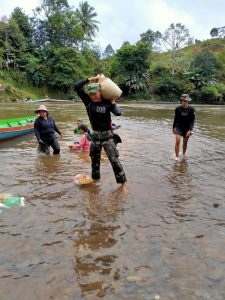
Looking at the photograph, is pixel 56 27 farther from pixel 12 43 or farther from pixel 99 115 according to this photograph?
pixel 99 115

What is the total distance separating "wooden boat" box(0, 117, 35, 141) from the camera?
11756mm

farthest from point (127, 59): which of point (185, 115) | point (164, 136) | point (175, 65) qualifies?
point (185, 115)

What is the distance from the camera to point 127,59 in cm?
5638

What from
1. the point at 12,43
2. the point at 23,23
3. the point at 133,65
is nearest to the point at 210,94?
the point at 133,65

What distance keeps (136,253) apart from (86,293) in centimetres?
93

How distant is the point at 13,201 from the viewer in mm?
5430

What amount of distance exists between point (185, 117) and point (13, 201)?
572cm

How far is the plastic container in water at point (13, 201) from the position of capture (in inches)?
210

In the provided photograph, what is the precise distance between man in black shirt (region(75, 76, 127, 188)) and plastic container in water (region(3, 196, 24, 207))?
1658 millimetres

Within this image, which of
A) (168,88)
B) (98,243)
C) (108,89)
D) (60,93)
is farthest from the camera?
(168,88)

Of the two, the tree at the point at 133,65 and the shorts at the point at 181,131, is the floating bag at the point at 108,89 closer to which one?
the shorts at the point at 181,131

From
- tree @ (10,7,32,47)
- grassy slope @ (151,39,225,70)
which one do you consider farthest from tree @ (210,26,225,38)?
tree @ (10,7,32,47)

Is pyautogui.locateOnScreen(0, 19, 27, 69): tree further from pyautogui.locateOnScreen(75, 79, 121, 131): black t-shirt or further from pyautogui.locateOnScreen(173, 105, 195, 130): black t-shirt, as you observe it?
pyautogui.locateOnScreen(75, 79, 121, 131): black t-shirt

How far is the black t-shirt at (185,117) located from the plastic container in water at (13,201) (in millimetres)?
5490
